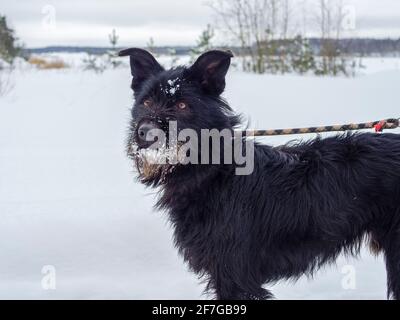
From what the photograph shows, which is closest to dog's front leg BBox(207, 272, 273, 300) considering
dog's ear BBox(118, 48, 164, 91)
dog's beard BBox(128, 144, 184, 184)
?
dog's beard BBox(128, 144, 184, 184)

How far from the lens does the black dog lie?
3.46 m

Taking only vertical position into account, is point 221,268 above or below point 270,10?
below

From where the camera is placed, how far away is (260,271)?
354 centimetres

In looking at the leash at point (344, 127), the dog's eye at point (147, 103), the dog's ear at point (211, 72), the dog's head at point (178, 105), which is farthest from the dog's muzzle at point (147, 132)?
the leash at point (344, 127)

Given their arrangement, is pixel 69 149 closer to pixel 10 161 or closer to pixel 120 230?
pixel 10 161

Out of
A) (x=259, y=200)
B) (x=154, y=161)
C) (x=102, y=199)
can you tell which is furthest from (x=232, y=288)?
(x=102, y=199)

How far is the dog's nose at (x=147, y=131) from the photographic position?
329 centimetres

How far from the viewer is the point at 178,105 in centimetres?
342

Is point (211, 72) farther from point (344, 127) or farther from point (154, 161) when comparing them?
point (344, 127)

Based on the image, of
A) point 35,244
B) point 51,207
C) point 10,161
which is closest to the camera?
point 35,244

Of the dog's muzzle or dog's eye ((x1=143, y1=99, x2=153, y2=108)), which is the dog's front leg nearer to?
the dog's muzzle

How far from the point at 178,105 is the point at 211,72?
13.2 inches
